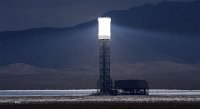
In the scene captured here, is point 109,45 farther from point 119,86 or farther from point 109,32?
point 119,86

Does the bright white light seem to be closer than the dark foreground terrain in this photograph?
No

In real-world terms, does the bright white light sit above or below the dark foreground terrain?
above
